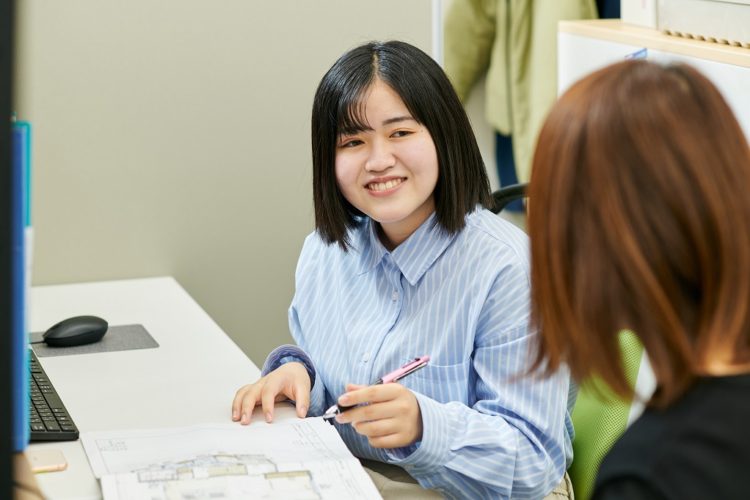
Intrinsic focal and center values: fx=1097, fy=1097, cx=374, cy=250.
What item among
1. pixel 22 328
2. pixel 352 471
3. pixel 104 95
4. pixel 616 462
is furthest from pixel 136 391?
pixel 616 462

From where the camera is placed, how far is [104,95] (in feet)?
6.86

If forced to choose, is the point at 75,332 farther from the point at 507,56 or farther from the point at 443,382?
the point at 507,56

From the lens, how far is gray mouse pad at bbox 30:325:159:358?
5.57 feet

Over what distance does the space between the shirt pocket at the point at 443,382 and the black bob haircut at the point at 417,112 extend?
18cm

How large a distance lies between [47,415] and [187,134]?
0.91m

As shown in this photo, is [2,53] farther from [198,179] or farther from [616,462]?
[198,179]

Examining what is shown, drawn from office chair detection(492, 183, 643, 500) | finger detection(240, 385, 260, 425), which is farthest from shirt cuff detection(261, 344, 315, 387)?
office chair detection(492, 183, 643, 500)

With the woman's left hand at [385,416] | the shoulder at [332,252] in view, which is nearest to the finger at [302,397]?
the woman's left hand at [385,416]

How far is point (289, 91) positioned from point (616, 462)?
1.55 metres

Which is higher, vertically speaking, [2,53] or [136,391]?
[2,53]

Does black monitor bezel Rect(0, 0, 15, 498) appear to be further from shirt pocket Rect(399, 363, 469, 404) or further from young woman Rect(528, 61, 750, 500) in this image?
shirt pocket Rect(399, 363, 469, 404)

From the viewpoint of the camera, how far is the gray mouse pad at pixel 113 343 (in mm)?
1699

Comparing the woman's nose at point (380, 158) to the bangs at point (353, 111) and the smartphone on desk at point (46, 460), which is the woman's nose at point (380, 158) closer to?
the bangs at point (353, 111)

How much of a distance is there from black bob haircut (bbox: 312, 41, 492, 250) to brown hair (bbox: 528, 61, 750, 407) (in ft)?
2.12
